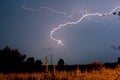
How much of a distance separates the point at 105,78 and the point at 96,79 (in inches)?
14.9

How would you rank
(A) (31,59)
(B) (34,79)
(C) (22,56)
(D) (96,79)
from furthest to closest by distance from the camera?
(A) (31,59) < (C) (22,56) < (B) (34,79) < (D) (96,79)

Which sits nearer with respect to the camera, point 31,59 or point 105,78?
point 105,78

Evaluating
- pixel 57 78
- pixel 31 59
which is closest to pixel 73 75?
pixel 57 78

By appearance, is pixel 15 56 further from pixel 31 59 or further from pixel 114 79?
pixel 114 79

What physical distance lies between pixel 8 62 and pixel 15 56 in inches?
89.0

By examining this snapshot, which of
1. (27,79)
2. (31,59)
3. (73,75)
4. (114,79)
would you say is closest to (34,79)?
(27,79)

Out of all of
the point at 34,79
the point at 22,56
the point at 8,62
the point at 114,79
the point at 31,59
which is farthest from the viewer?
the point at 31,59

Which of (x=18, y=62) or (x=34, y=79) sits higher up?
(x=18, y=62)

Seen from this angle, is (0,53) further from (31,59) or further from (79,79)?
(79,79)

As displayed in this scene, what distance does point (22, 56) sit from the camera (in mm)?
49281

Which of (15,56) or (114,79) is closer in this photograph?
(114,79)

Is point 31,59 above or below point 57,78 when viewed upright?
above

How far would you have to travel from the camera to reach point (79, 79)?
43.8ft

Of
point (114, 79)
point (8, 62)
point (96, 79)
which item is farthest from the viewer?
point (8, 62)
